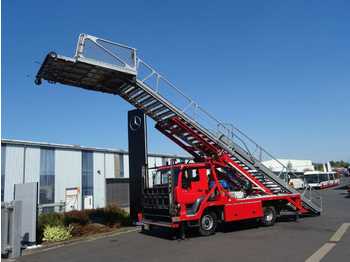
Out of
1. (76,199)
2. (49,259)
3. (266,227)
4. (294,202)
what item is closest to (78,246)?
(49,259)

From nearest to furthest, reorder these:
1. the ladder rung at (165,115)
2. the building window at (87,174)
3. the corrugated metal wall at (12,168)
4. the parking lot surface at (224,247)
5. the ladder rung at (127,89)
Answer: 1. the parking lot surface at (224,247)
2. the ladder rung at (127,89)
3. the ladder rung at (165,115)
4. the corrugated metal wall at (12,168)
5. the building window at (87,174)

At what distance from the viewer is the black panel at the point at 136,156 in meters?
16.9

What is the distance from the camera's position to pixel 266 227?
49.4ft

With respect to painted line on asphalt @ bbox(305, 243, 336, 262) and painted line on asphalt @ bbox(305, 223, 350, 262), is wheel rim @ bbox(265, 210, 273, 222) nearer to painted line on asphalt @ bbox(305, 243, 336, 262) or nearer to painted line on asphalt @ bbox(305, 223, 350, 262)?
painted line on asphalt @ bbox(305, 223, 350, 262)

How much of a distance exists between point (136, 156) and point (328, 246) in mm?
9391

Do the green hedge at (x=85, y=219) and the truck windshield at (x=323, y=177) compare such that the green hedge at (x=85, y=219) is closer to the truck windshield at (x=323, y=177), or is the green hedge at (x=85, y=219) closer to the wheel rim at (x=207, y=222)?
the wheel rim at (x=207, y=222)

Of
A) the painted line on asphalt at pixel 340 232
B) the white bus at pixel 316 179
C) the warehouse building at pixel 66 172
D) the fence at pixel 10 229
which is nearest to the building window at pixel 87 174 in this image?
the warehouse building at pixel 66 172

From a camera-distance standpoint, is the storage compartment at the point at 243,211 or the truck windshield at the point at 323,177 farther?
the truck windshield at the point at 323,177

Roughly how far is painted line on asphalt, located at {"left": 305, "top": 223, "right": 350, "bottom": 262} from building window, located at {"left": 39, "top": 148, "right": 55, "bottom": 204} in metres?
25.9

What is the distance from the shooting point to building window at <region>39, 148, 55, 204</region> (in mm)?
33312

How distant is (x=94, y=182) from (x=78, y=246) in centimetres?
2606

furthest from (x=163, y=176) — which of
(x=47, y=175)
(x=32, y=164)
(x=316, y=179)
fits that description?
(x=316, y=179)

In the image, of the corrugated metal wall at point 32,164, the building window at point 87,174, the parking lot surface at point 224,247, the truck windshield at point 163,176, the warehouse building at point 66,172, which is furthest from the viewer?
the building window at point 87,174

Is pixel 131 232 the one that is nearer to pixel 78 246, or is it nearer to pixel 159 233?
pixel 159 233
